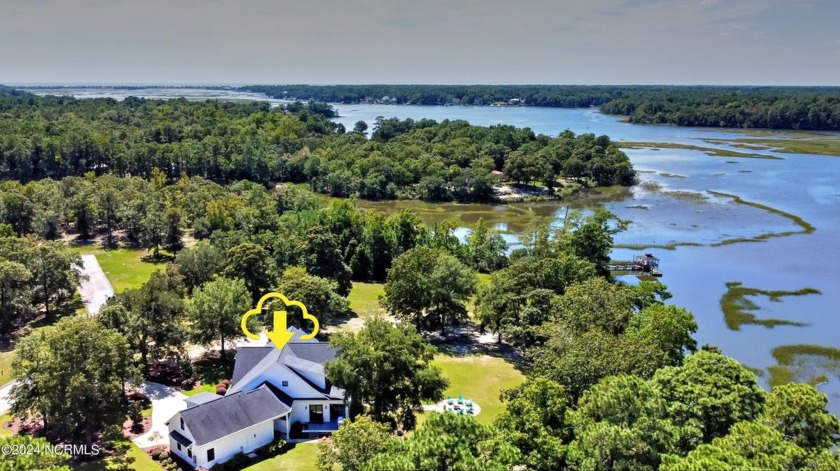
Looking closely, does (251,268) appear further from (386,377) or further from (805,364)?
(805,364)

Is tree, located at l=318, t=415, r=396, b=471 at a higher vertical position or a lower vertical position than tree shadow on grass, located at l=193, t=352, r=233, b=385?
higher

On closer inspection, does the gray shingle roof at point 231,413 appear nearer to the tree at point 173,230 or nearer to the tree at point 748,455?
the tree at point 748,455

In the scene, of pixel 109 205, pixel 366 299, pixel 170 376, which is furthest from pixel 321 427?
pixel 109 205

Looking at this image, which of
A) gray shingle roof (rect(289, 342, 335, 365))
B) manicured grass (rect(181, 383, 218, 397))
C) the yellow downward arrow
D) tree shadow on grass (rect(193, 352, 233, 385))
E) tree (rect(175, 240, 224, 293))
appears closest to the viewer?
gray shingle roof (rect(289, 342, 335, 365))

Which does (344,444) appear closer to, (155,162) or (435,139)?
(155,162)

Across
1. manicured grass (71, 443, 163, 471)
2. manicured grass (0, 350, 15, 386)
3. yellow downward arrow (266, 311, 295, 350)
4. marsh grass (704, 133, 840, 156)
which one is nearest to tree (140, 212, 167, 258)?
manicured grass (0, 350, 15, 386)

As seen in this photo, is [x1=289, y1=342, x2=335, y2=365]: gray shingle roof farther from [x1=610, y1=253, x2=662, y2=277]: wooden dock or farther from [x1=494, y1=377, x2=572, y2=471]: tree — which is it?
[x1=610, y1=253, x2=662, y2=277]: wooden dock
